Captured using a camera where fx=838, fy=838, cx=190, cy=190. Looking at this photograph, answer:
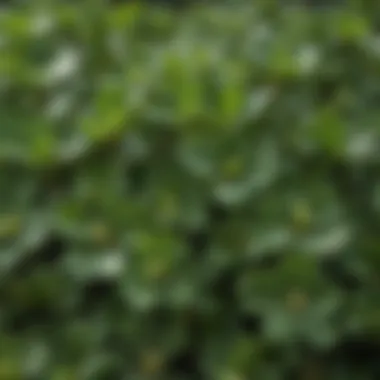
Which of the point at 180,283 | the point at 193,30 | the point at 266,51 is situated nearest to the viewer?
the point at 180,283

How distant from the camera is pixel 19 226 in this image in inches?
35.5

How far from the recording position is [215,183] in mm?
876

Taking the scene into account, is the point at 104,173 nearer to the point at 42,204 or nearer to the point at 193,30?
the point at 42,204

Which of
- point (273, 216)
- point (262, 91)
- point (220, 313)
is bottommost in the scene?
point (220, 313)

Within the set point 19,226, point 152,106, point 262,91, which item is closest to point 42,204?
point 19,226

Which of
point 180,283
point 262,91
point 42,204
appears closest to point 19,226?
point 42,204

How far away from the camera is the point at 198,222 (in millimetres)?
864

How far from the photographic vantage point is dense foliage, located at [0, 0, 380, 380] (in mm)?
861

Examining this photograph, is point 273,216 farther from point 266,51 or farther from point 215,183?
point 266,51

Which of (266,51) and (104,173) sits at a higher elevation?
(266,51)

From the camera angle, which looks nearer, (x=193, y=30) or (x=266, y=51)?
(x=266, y=51)

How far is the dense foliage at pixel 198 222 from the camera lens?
0.86 meters

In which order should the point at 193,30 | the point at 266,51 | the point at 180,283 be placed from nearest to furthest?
1. the point at 180,283
2. the point at 266,51
3. the point at 193,30

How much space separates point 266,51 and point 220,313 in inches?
11.9
